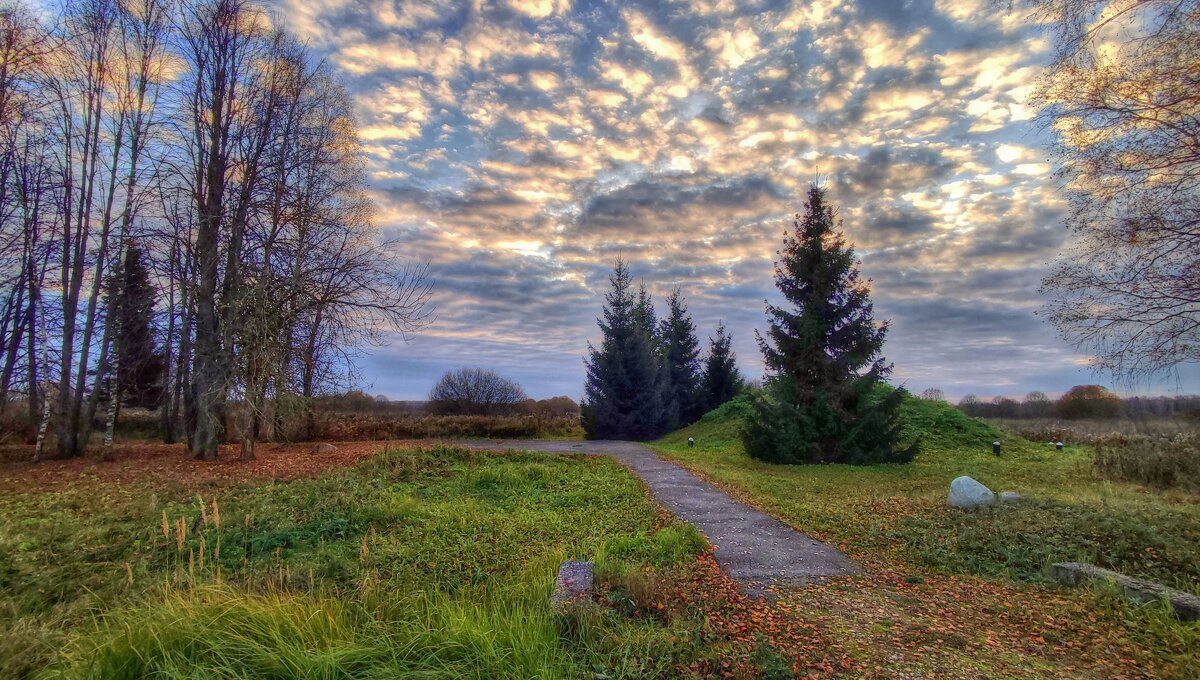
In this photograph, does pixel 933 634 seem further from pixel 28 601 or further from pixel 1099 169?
pixel 28 601

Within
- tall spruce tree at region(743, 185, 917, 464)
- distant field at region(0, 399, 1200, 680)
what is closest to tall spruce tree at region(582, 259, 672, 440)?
tall spruce tree at region(743, 185, 917, 464)

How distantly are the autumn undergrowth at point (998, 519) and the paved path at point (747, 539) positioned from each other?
1.30 feet

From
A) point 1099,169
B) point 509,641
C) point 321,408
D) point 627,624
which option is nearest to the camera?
point 509,641

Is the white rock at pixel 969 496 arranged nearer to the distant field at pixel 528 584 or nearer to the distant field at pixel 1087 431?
the distant field at pixel 528 584

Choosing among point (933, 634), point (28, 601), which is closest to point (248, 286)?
point (28, 601)

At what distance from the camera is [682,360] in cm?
3012

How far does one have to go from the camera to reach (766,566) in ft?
18.0

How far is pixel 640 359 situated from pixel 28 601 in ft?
62.6

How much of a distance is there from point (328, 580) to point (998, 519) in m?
7.90

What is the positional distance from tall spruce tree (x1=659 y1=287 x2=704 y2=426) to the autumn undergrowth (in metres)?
14.4

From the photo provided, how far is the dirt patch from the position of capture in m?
9.44

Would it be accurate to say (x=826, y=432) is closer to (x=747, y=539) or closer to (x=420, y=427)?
(x=747, y=539)

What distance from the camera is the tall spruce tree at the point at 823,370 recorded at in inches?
563

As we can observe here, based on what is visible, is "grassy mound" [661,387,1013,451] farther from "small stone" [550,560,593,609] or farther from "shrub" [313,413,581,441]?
"small stone" [550,560,593,609]
